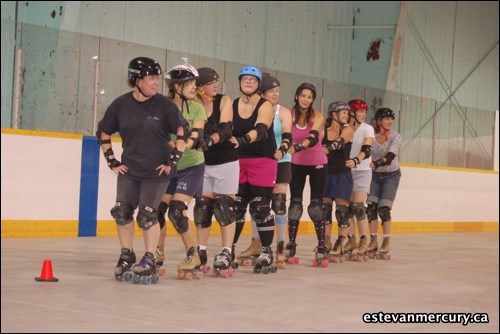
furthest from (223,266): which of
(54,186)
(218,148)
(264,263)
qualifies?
(54,186)

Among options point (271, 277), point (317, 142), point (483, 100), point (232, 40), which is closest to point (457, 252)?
point (317, 142)

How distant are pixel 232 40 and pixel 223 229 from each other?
30.4 feet

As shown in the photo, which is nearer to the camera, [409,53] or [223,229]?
[223,229]

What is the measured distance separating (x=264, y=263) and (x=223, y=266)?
0.48 m

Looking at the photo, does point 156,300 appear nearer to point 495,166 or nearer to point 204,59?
point 204,59

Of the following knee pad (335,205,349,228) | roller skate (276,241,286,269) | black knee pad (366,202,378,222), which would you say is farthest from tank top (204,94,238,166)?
black knee pad (366,202,378,222)

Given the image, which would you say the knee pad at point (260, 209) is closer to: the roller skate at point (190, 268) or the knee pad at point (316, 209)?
the roller skate at point (190, 268)

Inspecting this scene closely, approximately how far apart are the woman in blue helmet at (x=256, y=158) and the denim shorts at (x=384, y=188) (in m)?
2.24

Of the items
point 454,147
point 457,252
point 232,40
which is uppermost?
point 232,40

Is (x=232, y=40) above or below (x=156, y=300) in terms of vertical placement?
above

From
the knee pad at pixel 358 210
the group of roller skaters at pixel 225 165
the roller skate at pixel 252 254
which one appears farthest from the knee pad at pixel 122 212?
the knee pad at pixel 358 210

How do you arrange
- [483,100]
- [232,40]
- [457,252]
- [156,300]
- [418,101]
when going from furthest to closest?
[483,100], [232,40], [418,101], [457,252], [156,300]

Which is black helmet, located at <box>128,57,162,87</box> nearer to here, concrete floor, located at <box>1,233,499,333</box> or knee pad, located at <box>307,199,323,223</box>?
concrete floor, located at <box>1,233,499,333</box>

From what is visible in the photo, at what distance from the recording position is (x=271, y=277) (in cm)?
634
